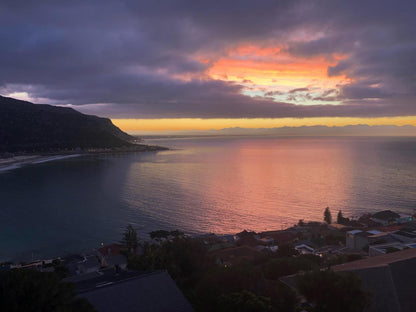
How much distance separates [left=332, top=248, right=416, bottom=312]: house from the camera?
30.4 feet

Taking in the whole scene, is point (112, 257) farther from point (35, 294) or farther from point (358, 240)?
point (358, 240)

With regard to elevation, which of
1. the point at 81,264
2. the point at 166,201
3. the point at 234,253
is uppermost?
the point at 234,253

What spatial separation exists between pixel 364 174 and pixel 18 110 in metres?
139

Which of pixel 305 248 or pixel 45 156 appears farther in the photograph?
pixel 45 156

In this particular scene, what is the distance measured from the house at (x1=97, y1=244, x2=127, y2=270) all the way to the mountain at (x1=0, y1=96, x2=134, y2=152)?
110 metres

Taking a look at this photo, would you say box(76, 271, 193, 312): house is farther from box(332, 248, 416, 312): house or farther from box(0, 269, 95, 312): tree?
box(332, 248, 416, 312): house

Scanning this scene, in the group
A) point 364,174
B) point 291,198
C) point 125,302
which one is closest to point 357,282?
point 125,302

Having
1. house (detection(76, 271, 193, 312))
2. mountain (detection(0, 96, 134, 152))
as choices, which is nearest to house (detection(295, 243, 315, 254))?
house (detection(76, 271, 193, 312))

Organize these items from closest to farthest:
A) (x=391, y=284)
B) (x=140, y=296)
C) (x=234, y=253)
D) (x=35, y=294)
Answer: (x=35, y=294) < (x=140, y=296) < (x=391, y=284) < (x=234, y=253)

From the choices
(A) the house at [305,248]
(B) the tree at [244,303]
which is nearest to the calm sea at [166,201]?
(A) the house at [305,248]

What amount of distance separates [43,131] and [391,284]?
150008 mm

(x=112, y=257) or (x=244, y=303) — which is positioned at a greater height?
(x=244, y=303)

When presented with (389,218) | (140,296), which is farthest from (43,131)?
(140,296)

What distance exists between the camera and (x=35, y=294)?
6.16 meters
